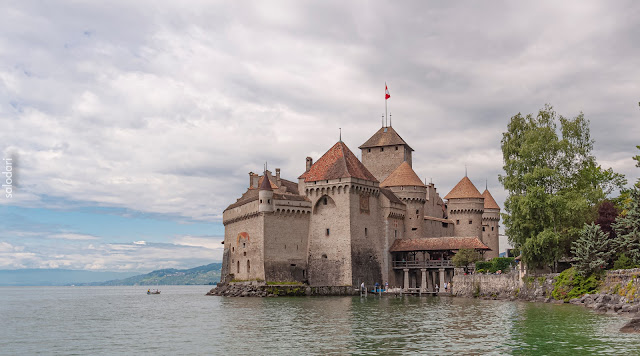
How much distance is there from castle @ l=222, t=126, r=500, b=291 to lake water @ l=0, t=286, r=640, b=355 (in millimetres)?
19641

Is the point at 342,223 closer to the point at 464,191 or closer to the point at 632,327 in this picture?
the point at 464,191

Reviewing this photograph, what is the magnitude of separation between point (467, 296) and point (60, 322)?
99.8 ft

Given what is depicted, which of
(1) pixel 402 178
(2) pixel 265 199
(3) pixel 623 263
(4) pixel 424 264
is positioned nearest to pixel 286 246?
(2) pixel 265 199

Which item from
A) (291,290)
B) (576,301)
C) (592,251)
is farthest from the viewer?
(291,290)

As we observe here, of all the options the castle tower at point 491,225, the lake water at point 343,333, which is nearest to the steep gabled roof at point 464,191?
the castle tower at point 491,225

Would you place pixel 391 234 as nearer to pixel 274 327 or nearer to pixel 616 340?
pixel 274 327

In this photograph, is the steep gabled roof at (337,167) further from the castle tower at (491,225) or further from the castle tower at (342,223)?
the castle tower at (491,225)

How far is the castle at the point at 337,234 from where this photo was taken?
194 feet

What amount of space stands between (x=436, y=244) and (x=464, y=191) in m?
14.8

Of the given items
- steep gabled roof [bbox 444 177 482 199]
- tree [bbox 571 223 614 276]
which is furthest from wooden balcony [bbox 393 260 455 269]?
tree [bbox 571 223 614 276]

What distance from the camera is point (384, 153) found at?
76.6 meters

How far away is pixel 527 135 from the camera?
140 ft

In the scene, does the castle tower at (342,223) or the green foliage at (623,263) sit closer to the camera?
the green foliage at (623,263)

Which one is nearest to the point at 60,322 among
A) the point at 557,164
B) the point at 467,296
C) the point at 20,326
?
the point at 20,326
